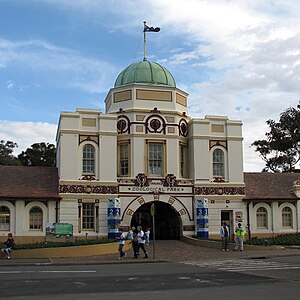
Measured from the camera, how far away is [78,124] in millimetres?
36031

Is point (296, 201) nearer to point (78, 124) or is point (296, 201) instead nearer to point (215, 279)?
point (78, 124)

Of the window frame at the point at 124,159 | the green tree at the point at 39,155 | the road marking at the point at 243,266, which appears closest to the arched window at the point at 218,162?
the window frame at the point at 124,159

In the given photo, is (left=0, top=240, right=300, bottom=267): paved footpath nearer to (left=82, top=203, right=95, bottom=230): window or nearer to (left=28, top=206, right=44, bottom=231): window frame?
(left=82, top=203, right=95, bottom=230): window

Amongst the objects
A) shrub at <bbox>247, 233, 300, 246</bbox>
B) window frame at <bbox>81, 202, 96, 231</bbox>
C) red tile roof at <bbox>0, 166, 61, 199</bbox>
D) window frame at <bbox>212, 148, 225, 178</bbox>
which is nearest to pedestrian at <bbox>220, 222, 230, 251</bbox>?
shrub at <bbox>247, 233, 300, 246</bbox>

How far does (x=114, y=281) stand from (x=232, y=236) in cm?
2178

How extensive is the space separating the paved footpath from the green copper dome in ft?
39.1

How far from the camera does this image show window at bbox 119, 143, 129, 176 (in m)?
37.3

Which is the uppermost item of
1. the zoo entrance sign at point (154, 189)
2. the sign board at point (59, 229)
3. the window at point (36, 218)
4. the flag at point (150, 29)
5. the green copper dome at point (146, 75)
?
the flag at point (150, 29)

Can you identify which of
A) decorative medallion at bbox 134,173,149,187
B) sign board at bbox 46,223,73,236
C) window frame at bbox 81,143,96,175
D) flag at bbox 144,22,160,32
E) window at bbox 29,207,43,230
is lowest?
sign board at bbox 46,223,73,236

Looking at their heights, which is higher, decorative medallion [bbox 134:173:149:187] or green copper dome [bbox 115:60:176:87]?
green copper dome [bbox 115:60:176:87]

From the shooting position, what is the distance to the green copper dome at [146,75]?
3875cm

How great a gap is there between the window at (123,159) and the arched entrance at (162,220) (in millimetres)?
2746

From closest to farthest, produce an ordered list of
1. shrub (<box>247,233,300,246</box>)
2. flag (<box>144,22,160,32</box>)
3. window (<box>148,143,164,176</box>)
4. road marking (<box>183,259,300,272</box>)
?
road marking (<box>183,259,300,272</box>) → shrub (<box>247,233,300,246</box>) → window (<box>148,143,164,176</box>) → flag (<box>144,22,160,32</box>)

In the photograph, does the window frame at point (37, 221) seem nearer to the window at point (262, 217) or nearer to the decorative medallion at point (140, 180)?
the decorative medallion at point (140, 180)
